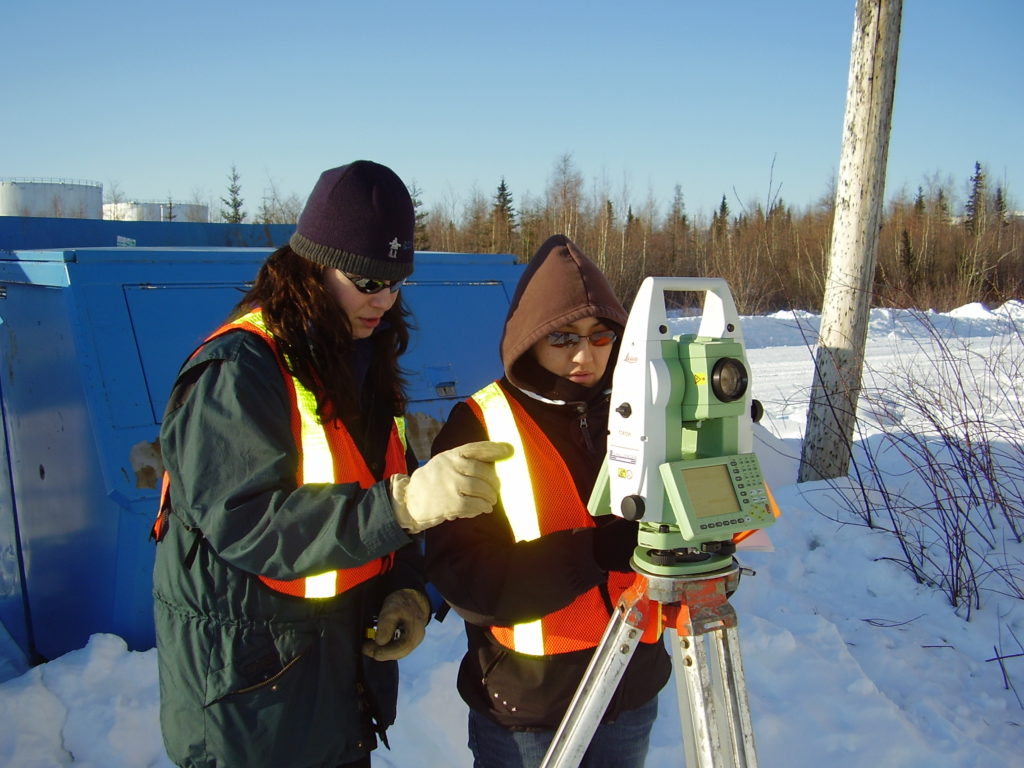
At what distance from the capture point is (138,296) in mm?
→ 3184

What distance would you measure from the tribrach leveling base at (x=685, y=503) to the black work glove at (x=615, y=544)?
16cm

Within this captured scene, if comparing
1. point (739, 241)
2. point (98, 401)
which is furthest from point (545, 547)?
point (739, 241)

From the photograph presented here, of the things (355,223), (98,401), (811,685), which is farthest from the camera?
(811,685)

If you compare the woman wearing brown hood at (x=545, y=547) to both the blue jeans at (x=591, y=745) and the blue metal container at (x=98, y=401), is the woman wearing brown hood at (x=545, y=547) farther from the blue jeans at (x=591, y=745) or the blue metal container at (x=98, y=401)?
the blue metal container at (x=98, y=401)

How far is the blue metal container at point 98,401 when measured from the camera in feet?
9.58


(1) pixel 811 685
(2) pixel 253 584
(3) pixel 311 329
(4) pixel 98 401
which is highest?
(3) pixel 311 329

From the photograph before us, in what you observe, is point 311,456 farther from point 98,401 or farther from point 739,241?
point 739,241

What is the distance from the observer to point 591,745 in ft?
6.18

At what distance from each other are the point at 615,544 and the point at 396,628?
0.58m

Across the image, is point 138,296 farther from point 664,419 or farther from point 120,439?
point 664,419

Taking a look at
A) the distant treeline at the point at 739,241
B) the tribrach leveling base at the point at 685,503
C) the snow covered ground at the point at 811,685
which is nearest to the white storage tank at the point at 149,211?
the snow covered ground at the point at 811,685

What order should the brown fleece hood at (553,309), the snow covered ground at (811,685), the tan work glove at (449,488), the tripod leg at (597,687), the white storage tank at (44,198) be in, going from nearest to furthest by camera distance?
the tan work glove at (449,488) → the tripod leg at (597,687) → the brown fleece hood at (553,309) → the snow covered ground at (811,685) → the white storage tank at (44,198)

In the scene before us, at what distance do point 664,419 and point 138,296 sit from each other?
253 centimetres

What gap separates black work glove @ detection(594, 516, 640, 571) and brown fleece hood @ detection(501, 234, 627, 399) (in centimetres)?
34
